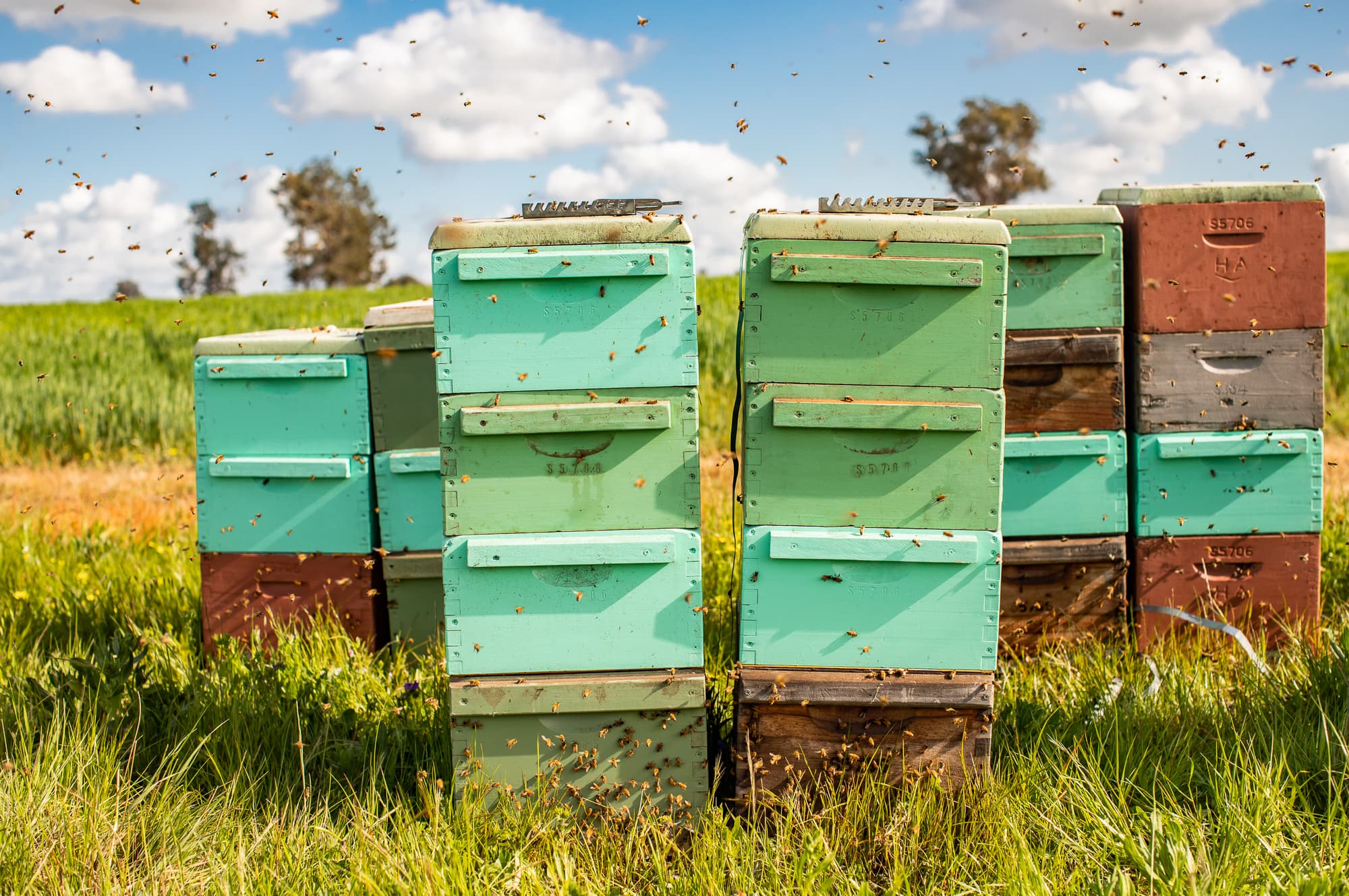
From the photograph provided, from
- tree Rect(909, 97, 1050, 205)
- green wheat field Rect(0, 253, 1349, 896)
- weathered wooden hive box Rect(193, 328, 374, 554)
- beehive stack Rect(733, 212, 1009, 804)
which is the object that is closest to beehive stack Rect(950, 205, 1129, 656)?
green wheat field Rect(0, 253, 1349, 896)

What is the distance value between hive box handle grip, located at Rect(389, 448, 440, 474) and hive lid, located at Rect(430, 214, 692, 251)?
1.52 metres

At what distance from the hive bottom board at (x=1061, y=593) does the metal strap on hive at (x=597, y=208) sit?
2.28 metres

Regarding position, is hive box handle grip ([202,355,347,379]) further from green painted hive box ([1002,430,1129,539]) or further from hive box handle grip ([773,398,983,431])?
green painted hive box ([1002,430,1129,539])

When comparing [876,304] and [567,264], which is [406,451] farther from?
[876,304]

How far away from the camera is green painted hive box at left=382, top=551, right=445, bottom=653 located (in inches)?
167

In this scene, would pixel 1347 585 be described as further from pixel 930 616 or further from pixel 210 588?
pixel 210 588

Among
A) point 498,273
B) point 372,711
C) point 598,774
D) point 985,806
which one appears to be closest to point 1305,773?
point 985,806

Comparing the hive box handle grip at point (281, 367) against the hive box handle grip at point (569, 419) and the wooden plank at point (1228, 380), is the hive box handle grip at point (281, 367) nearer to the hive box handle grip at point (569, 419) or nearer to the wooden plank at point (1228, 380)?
the hive box handle grip at point (569, 419)

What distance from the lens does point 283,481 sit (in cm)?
421

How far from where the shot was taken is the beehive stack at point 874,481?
276cm

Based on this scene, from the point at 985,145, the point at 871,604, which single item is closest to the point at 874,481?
the point at 871,604

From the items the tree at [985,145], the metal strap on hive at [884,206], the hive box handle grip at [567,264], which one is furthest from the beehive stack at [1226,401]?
the tree at [985,145]

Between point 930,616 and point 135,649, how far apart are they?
134 inches

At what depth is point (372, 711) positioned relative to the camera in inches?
145
